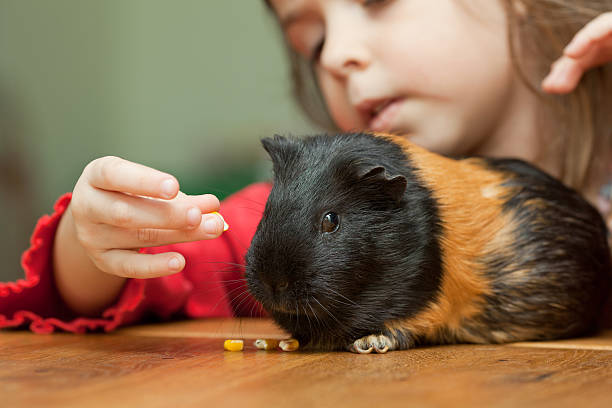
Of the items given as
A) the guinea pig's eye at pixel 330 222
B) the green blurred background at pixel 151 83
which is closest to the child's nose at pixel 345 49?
the guinea pig's eye at pixel 330 222

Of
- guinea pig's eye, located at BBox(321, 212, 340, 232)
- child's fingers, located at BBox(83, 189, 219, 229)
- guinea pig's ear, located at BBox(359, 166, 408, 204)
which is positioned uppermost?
guinea pig's ear, located at BBox(359, 166, 408, 204)

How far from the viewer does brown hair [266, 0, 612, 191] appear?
6.08ft

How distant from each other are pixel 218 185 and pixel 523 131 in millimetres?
2863

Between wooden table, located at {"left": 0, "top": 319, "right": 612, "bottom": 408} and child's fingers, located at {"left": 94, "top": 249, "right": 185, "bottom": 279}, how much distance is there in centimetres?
13

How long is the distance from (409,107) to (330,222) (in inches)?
32.6

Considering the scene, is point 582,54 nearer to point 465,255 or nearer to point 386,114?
point 386,114

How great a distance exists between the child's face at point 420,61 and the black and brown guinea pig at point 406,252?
1.68ft

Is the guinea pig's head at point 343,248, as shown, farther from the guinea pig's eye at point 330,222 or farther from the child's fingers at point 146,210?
the child's fingers at point 146,210

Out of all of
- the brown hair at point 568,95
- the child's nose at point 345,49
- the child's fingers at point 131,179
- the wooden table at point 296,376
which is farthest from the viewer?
the brown hair at point 568,95

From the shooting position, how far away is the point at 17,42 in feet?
15.1

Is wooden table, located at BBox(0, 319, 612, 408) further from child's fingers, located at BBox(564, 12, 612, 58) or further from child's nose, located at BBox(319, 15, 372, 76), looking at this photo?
child's nose, located at BBox(319, 15, 372, 76)

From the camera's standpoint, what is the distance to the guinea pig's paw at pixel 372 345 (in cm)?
105

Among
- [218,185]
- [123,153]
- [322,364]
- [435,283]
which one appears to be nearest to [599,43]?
[435,283]

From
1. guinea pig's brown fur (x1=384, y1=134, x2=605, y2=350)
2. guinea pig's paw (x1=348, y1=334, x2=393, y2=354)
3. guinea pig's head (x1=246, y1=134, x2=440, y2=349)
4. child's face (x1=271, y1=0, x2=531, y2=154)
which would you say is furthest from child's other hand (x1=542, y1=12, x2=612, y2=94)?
guinea pig's paw (x1=348, y1=334, x2=393, y2=354)
